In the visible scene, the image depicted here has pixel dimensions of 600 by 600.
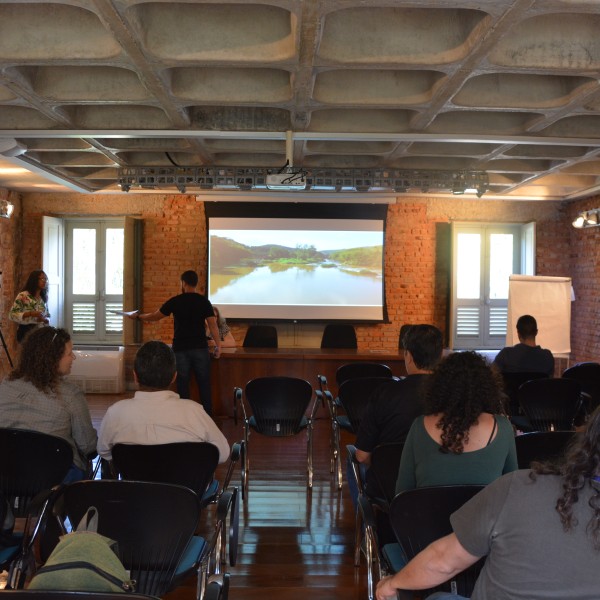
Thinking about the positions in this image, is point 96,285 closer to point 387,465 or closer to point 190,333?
point 190,333

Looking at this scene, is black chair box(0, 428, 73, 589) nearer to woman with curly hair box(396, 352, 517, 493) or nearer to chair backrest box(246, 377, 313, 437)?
woman with curly hair box(396, 352, 517, 493)

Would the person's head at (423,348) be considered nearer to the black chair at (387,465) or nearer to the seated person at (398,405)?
the seated person at (398,405)

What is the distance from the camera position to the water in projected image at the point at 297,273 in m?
10.2

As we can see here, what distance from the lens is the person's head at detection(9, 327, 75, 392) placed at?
10.9ft

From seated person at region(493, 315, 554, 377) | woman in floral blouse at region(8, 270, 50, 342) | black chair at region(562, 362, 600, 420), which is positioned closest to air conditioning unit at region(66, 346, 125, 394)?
woman in floral blouse at region(8, 270, 50, 342)

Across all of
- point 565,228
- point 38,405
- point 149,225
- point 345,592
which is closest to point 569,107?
point 345,592

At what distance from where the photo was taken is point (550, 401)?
5422mm

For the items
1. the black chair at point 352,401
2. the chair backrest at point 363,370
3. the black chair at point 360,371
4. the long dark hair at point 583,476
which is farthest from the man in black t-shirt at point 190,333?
the long dark hair at point 583,476

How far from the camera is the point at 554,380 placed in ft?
17.5

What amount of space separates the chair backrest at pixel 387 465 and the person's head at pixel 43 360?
1.61 metres

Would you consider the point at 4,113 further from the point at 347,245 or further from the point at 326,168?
the point at 347,245

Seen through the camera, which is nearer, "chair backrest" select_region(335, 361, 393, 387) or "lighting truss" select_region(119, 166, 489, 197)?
"chair backrest" select_region(335, 361, 393, 387)

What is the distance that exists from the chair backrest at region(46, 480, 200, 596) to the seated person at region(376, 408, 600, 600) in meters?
1.10

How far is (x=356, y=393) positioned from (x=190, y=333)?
2318mm
